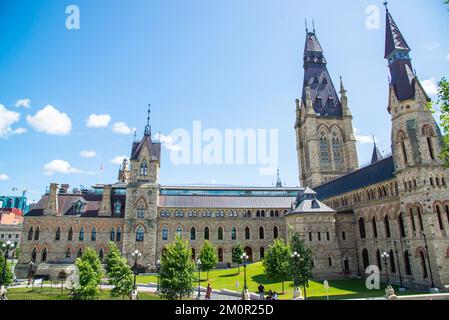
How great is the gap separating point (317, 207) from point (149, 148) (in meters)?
36.1

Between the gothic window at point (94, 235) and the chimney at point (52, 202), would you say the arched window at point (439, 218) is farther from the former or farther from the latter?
the chimney at point (52, 202)

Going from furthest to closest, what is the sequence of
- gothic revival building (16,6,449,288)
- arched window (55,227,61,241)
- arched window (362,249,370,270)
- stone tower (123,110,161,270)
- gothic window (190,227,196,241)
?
1. gothic window (190,227,196,241)
2. stone tower (123,110,161,270)
3. arched window (55,227,61,241)
4. arched window (362,249,370,270)
5. gothic revival building (16,6,449,288)

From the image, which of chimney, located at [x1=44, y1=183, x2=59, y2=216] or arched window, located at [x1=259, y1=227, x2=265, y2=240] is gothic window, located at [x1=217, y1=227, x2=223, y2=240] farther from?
chimney, located at [x1=44, y1=183, x2=59, y2=216]

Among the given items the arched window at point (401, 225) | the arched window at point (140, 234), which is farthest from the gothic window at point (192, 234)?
the arched window at point (401, 225)

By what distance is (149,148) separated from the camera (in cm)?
6056

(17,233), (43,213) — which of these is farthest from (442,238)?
(17,233)

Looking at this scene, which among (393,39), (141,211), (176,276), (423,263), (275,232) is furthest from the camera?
(275,232)

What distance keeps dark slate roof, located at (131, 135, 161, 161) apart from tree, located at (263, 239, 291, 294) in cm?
3367

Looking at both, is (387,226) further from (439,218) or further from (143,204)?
(143,204)

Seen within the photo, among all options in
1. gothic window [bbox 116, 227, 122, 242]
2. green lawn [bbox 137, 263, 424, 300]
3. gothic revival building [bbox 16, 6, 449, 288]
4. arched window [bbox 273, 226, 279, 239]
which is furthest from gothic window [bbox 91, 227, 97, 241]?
arched window [bbox 273, 226, 279, 239]

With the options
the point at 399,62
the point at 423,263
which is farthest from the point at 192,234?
the point at 399,62

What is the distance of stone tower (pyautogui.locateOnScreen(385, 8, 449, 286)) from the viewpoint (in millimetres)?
31500

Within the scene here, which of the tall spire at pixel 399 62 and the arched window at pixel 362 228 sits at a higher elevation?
the tall spire at pixel 399 62

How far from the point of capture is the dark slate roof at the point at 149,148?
197ft
